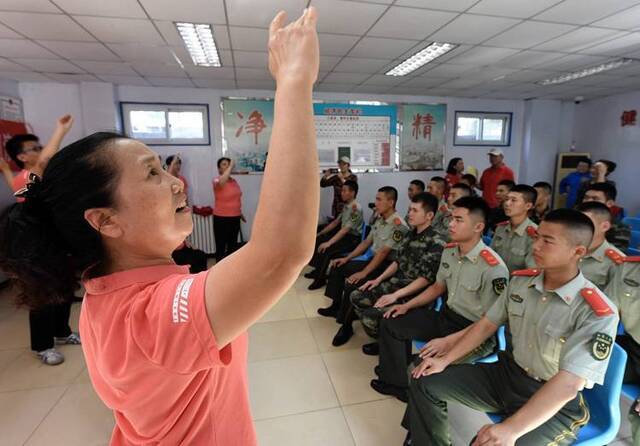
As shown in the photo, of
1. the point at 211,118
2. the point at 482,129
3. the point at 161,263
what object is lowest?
the point at 161,263

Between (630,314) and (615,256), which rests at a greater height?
(615,256)

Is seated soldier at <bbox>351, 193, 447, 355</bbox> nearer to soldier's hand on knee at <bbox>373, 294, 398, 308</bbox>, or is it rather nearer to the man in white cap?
soldier's hand on knee at <bbox>373, 294, 398, 308</bbox>

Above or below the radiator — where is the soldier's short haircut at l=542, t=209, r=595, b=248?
above

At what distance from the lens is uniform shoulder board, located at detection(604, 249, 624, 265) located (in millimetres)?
1983

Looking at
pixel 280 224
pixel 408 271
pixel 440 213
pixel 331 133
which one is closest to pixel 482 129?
pixel 331 133

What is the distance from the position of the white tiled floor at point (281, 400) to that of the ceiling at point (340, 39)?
266 cm

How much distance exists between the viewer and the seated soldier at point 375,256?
297 centimetres

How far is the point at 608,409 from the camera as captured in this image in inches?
49.4

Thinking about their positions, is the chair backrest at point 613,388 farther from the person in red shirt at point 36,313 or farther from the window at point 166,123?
the window at point 166,123

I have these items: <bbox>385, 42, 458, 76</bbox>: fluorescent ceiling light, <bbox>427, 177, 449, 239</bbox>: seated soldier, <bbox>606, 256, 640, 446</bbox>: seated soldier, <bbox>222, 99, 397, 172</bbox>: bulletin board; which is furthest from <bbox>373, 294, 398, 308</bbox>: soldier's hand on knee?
<bbox>222, 99, 397, 172</bbox>: bulletin board

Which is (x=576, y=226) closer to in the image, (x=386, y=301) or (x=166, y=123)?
(x=386, y=301)

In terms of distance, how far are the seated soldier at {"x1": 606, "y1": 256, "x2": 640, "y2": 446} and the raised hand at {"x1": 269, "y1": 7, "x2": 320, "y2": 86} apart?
1928 millimetres

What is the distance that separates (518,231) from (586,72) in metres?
3.31

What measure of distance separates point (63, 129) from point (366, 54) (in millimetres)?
3064
